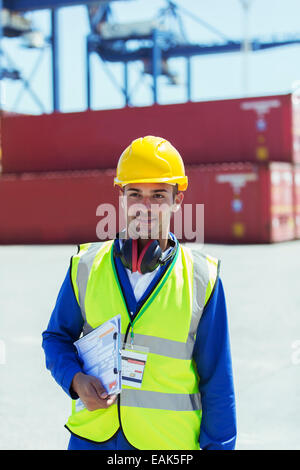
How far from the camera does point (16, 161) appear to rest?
66.5 ft

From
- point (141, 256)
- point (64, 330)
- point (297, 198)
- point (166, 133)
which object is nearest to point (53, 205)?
point (166, 133)

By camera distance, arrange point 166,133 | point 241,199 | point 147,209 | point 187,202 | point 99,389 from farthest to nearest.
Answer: point 166,133, point 187,202, point 241,199, point 147,209, point 99,389

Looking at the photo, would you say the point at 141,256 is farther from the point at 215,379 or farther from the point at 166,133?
the point at 166,133

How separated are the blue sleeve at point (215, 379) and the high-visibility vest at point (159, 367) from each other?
0.02 metres

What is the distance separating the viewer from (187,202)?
17.3m

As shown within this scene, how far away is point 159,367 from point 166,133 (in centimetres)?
1695

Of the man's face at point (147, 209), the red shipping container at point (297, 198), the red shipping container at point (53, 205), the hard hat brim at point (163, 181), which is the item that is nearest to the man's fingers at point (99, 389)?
the man's face at point (147, 209)

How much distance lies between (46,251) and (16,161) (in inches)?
243

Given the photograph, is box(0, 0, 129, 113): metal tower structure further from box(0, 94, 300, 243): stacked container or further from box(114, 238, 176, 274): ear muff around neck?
box(114, 238, 176, 274): ear muff around neck

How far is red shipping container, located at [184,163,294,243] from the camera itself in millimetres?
16062

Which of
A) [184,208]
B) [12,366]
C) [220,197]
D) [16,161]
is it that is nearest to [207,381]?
[12,366]

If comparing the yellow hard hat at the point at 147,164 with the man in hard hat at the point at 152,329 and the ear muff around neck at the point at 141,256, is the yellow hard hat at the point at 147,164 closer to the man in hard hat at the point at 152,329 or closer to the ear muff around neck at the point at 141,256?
the man in hard hat at the point at 152,329

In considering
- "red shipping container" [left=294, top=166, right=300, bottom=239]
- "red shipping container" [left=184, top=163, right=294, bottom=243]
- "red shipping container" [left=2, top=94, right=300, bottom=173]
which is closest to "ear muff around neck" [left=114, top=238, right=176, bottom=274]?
"red shipping container" [left=184, top=163, right=294, bottom=243]

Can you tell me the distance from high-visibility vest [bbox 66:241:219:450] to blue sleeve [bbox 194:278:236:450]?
24 millimetres
